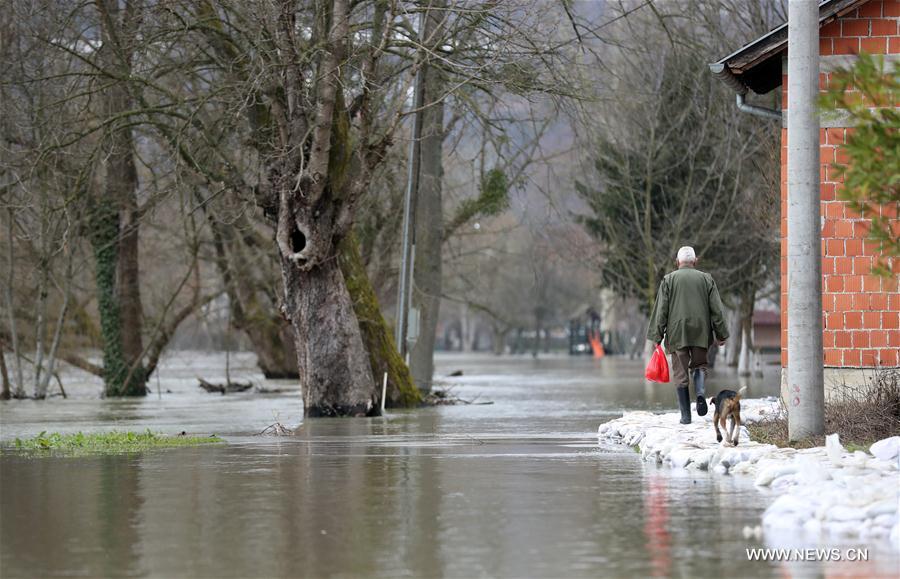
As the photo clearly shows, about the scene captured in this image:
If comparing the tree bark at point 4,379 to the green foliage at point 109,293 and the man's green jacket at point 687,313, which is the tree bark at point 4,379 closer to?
the green foliage at point 109,293

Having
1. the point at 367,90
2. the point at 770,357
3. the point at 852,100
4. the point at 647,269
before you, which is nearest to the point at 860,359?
the point at 367,90

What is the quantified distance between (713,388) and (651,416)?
1781cm

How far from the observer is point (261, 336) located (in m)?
51.6

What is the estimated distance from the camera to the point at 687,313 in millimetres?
17000

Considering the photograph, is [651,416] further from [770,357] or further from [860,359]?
[770,357]

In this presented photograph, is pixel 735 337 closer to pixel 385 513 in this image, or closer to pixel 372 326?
pixel 372 326

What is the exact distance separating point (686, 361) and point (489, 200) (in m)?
18.2

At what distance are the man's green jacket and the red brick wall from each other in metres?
1.77

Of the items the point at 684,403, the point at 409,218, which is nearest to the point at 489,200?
the point at 409,218

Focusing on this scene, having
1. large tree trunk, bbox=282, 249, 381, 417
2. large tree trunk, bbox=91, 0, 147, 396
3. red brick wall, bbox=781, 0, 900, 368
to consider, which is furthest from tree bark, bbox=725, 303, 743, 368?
red brick wall, bbox=781, 0, 900, 368

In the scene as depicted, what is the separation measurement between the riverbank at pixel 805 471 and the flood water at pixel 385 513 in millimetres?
261

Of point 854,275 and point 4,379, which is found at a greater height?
point 854,275

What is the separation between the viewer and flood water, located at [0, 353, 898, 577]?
8141mm

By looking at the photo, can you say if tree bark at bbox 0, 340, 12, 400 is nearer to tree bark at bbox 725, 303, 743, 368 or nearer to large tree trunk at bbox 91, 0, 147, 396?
large tree trunk at bbox 91, 0, 147, 396
